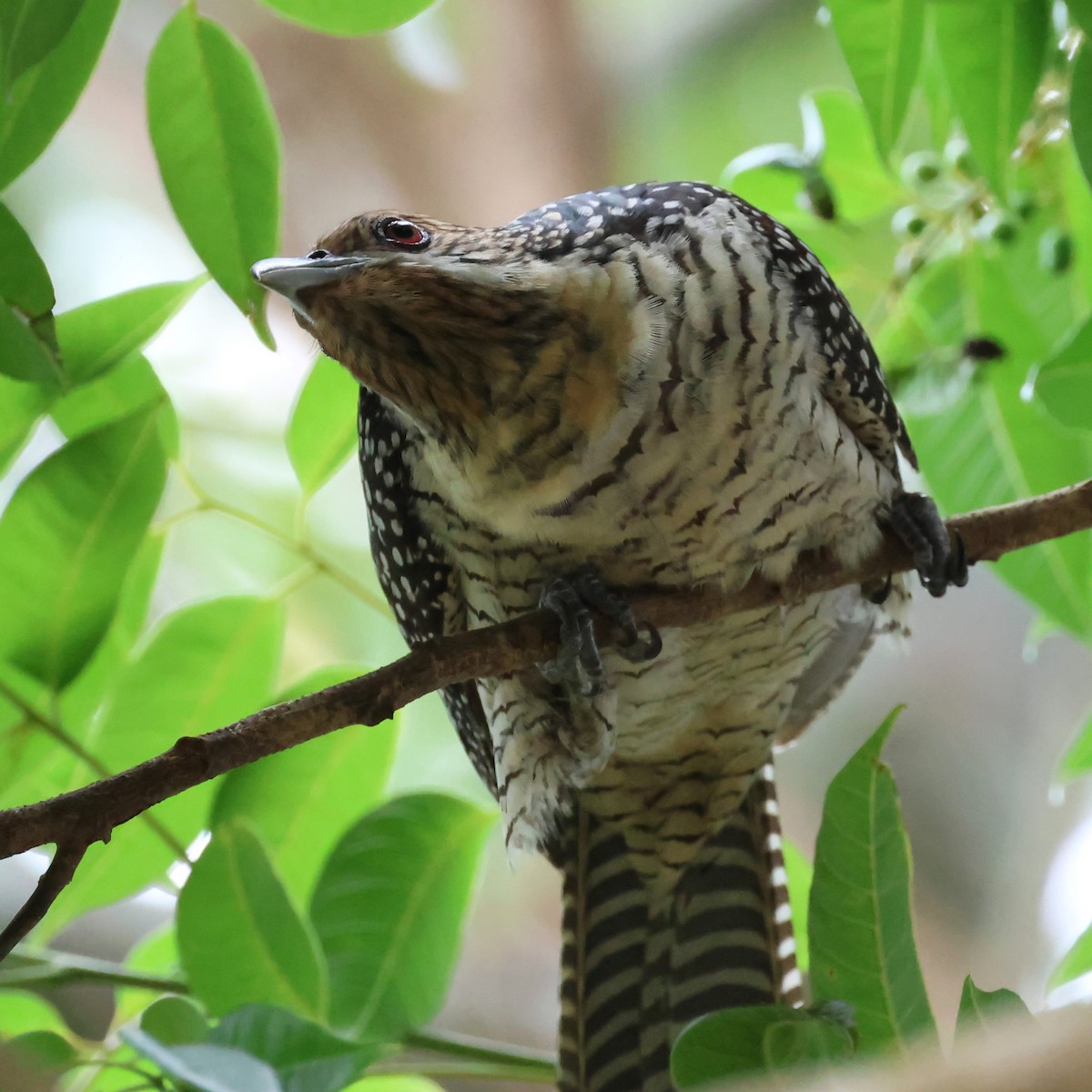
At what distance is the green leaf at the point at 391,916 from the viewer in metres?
1.32

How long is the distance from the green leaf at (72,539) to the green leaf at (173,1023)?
344mm

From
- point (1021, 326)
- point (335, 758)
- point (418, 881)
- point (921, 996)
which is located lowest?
point (921, 996)

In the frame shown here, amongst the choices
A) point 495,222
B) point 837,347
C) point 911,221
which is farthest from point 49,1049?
point 495,222

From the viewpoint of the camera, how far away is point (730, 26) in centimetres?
415

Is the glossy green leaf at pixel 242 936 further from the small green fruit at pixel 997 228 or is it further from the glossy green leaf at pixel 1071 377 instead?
the small green fruit at pixel 997 228

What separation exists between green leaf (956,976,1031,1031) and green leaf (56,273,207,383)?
0.97 meters

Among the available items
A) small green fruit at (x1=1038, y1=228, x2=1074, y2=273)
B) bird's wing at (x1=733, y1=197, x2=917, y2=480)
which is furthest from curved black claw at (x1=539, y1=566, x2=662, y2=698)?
small green fruit at (x1=1038, y1=228, x2=1074, y2=273)

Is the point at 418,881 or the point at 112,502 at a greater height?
the point at 112,502

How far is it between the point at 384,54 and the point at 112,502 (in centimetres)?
336

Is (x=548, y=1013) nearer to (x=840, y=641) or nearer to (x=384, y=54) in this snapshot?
(x=840, y=641)

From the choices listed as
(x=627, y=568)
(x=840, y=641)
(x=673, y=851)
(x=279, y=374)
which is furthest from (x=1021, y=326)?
(x=279, y=374)

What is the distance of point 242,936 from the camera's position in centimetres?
119

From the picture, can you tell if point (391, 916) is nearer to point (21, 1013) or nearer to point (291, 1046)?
point (291, 1046)

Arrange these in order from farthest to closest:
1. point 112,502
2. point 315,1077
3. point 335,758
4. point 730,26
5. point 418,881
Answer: point 730,26, point 335,758, point 418,881, point 112,502, point 315,1077
